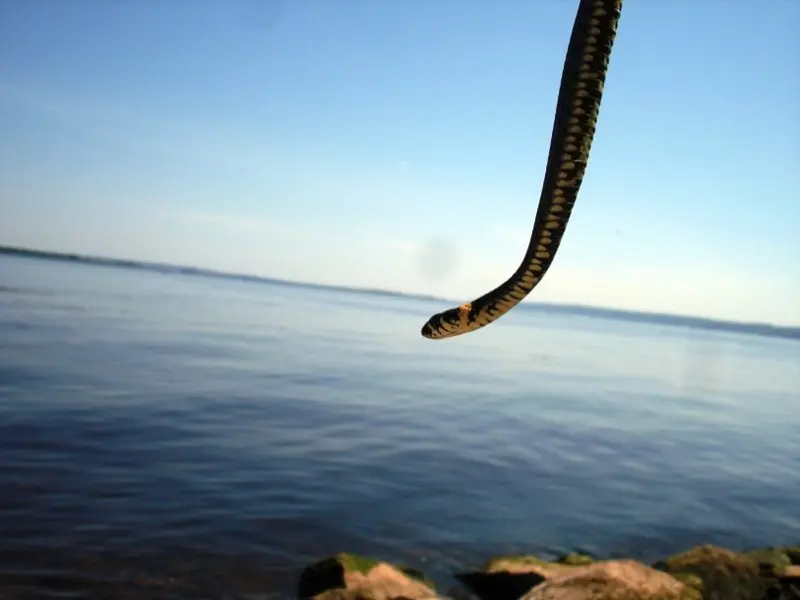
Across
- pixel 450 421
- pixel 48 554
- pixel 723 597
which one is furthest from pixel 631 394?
pixel 48 554

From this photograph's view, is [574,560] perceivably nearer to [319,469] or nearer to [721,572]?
[721,572]

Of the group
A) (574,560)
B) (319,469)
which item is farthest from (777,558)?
(319,469)

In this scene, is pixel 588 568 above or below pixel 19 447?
above

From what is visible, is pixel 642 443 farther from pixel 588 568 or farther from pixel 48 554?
pixel 48 554

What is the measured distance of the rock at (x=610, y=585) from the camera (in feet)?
24.4

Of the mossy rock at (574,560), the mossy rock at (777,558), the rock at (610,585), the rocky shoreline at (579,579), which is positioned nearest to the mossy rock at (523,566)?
the rocky shoreline at (579,579)

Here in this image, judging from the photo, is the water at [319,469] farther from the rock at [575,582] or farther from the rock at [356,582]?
the rock at [575,582]

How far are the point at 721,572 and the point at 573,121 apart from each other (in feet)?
32.9

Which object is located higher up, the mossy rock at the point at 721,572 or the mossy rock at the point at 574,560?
the mossy rock at the point at 721,572

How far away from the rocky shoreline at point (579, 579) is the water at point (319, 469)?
0.80m

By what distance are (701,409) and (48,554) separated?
28609 millimetres

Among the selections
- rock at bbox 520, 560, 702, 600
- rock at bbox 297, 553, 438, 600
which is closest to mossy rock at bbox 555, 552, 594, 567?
rock at bbox 520, 560, 702, 600

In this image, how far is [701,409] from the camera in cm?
2977

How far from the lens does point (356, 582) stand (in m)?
8.12
